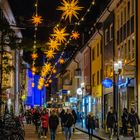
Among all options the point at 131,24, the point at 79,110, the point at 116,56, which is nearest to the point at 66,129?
the point at 131,24

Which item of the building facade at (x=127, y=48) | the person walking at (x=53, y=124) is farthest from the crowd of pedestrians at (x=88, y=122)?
the building facade at (x=127, y=48)

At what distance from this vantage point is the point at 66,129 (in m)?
31.0

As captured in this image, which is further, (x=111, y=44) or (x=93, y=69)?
(x=93, y=69)

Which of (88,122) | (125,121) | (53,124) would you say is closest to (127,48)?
(125,121)

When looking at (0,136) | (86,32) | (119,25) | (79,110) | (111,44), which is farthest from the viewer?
(79,110)

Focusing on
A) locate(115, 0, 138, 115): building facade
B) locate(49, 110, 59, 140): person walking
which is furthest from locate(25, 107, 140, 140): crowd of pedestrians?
locate(115, 0, 138, 115): building facade

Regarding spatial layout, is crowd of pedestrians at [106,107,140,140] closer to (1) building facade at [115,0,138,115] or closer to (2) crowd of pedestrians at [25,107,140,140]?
(2) crowd of pedestrians at [25,107,140,140]

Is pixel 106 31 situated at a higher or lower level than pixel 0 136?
higher

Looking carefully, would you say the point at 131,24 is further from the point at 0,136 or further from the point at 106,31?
the point at 0,136

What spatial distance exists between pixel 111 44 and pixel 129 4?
7.47 meters

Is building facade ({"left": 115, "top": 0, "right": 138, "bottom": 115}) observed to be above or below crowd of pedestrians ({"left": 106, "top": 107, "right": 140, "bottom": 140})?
above

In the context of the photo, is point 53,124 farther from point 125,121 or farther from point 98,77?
point 98,77

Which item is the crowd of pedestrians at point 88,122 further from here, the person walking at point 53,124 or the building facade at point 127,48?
the building facade at point 127,48

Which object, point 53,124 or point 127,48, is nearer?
point 53,124
